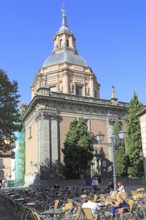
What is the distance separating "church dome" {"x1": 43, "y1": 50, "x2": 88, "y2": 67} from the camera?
154 feet

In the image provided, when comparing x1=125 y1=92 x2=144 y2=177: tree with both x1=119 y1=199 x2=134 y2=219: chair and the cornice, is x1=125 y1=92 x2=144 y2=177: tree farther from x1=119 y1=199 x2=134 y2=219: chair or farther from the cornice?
x1=119 y1=199 x2=134 y2=219: chair

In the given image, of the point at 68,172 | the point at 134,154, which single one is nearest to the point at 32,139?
the point at 68,172

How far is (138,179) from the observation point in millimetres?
30094

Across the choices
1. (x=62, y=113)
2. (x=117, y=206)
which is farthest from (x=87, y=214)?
(x=62, y=113)

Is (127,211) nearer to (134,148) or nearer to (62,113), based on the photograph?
(134,148)

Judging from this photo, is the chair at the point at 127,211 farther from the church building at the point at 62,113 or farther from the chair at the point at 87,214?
the church building at the point at 62,113

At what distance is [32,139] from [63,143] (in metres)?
6.13

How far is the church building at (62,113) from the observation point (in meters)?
34.1

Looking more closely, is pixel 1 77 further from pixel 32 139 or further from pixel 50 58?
pixel 50 58

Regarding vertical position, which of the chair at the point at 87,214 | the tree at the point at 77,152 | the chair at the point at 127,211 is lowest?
the chair at the point at 127,211

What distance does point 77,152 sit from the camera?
31.1m

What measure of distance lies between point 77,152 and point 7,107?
11955 mm

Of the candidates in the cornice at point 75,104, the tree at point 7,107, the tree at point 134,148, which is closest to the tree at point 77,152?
the tree at point 134,148

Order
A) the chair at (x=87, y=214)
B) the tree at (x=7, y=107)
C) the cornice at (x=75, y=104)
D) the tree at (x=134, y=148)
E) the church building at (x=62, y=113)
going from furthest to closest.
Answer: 1. the cornice at (x=75, y=104)
2. the church building at (x=62, y=113)
3. the tree at (x=134, y=148)
4. the tree at (x=7, y=107)
5. the chair at (x=87, y=214)
